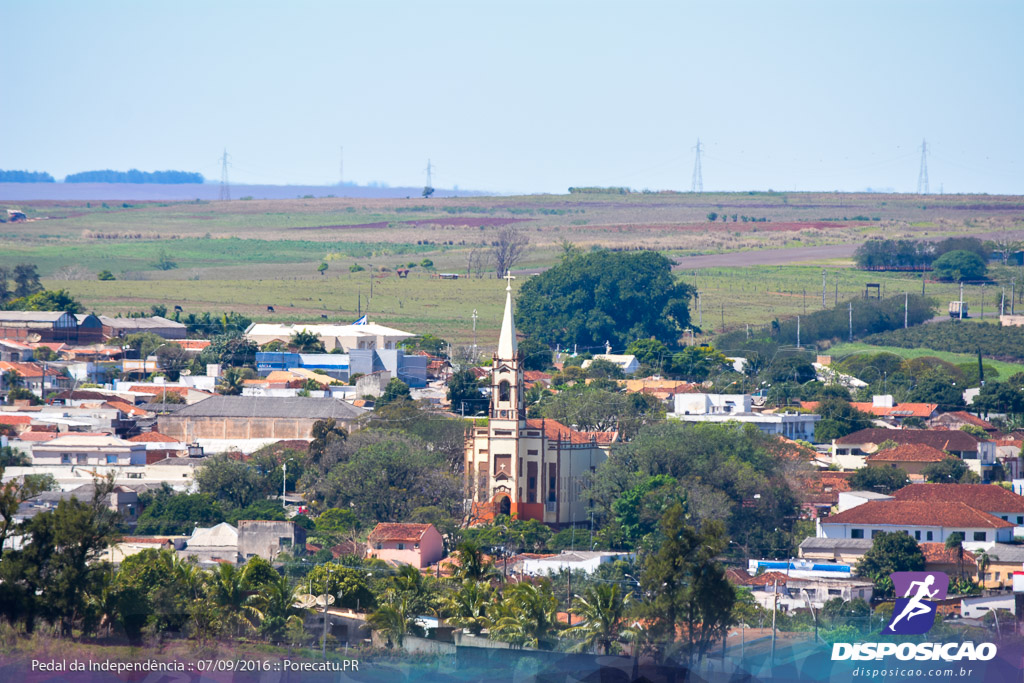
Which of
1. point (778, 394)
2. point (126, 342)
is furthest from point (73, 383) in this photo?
point (778, 394)

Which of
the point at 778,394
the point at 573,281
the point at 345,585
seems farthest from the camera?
the point at 573,281

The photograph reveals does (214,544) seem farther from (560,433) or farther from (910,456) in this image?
(910,456)

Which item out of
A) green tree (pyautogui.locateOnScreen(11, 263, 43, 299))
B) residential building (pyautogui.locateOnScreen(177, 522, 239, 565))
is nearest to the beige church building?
residential building (pyautogui.locateOnScreen(177, 522, 239, 565))

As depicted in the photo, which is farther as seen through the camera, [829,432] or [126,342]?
[126,342]

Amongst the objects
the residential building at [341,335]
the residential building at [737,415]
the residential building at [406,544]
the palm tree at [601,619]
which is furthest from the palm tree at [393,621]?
the residential building at [341,335]

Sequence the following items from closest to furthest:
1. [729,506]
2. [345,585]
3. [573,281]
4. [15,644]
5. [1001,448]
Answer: [15,644]
[345,585]
[729,506]
[1001,448]
[573,281]

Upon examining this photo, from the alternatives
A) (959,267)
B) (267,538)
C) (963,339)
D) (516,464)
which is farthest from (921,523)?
(959,267)

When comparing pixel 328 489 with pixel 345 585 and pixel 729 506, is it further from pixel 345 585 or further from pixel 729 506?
pixel 345 585
